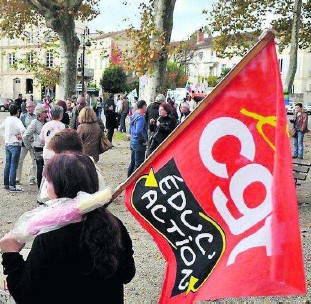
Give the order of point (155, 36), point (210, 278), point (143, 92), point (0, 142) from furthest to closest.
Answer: point (0, 142)
point (143, 92)
point (155, 36)
point (210, 278)

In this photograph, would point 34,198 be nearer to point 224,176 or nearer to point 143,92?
point 224,176

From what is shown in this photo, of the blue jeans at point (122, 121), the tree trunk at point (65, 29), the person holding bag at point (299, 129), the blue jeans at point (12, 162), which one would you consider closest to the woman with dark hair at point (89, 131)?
Answer: the blue jeans at point (12, 162)

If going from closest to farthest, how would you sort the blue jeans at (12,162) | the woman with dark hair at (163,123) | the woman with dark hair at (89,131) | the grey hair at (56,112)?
the grey hair at (56,112), the woman with dark hair at (89,131), the woman with dark hair at (163,123), the blue jeans at (12,162)

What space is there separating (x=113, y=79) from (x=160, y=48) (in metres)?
51.9

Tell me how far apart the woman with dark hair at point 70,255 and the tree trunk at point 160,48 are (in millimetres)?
14364

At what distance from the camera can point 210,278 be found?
115 inches

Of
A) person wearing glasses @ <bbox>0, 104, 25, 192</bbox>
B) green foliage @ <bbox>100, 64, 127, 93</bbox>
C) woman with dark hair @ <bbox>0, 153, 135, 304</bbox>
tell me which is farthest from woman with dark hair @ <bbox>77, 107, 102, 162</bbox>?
green foliage @ <bbox>100, 64, 127, 93</bbox>

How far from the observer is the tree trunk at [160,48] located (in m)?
16.8

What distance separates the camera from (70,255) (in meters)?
2.36

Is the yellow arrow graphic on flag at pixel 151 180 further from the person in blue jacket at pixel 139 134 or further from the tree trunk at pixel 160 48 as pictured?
the tree trunk at pixel 160 48

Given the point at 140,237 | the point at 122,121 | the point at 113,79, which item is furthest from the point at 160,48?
the point at 113,79

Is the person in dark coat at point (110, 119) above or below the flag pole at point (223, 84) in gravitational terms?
below

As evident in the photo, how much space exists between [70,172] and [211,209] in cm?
88

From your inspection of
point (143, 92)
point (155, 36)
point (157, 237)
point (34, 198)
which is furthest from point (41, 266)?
point (143, 92)
